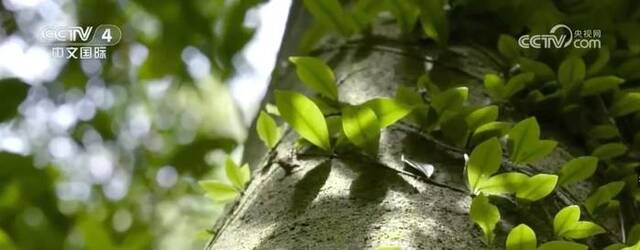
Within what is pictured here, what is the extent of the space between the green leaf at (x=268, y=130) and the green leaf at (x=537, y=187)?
0.25 metres

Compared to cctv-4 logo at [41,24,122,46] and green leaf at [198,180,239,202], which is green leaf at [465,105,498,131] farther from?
cctv-4 logo at [41,24,122,46]

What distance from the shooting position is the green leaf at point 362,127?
564 millimetres

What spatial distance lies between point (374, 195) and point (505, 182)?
104 mm

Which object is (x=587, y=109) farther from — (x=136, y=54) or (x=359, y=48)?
(x=136, y=54)

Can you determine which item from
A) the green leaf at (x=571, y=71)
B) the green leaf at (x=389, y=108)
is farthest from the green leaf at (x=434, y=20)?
the green leaf at (x=389, y=108)

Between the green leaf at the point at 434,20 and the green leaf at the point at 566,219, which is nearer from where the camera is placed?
the green leaf at the point at 566,219

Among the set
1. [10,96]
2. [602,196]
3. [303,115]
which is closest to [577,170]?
[602,196]

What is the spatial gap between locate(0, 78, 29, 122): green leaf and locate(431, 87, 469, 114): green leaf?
0.81 metres

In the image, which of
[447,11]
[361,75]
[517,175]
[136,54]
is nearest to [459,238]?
[517,175]

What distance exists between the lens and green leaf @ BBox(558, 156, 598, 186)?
61 cm

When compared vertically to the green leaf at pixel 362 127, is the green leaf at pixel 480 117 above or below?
below

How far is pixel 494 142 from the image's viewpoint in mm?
551

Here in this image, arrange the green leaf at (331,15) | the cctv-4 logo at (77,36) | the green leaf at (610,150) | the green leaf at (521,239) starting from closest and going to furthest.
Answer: the green leaf at (521,239) → the green leaf at (610,150) → the green leaf at (331,15) → the cctv-4 logo at (77,36)

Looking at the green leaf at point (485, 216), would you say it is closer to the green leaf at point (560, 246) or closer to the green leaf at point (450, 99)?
the green leaf at point (560, 246)
